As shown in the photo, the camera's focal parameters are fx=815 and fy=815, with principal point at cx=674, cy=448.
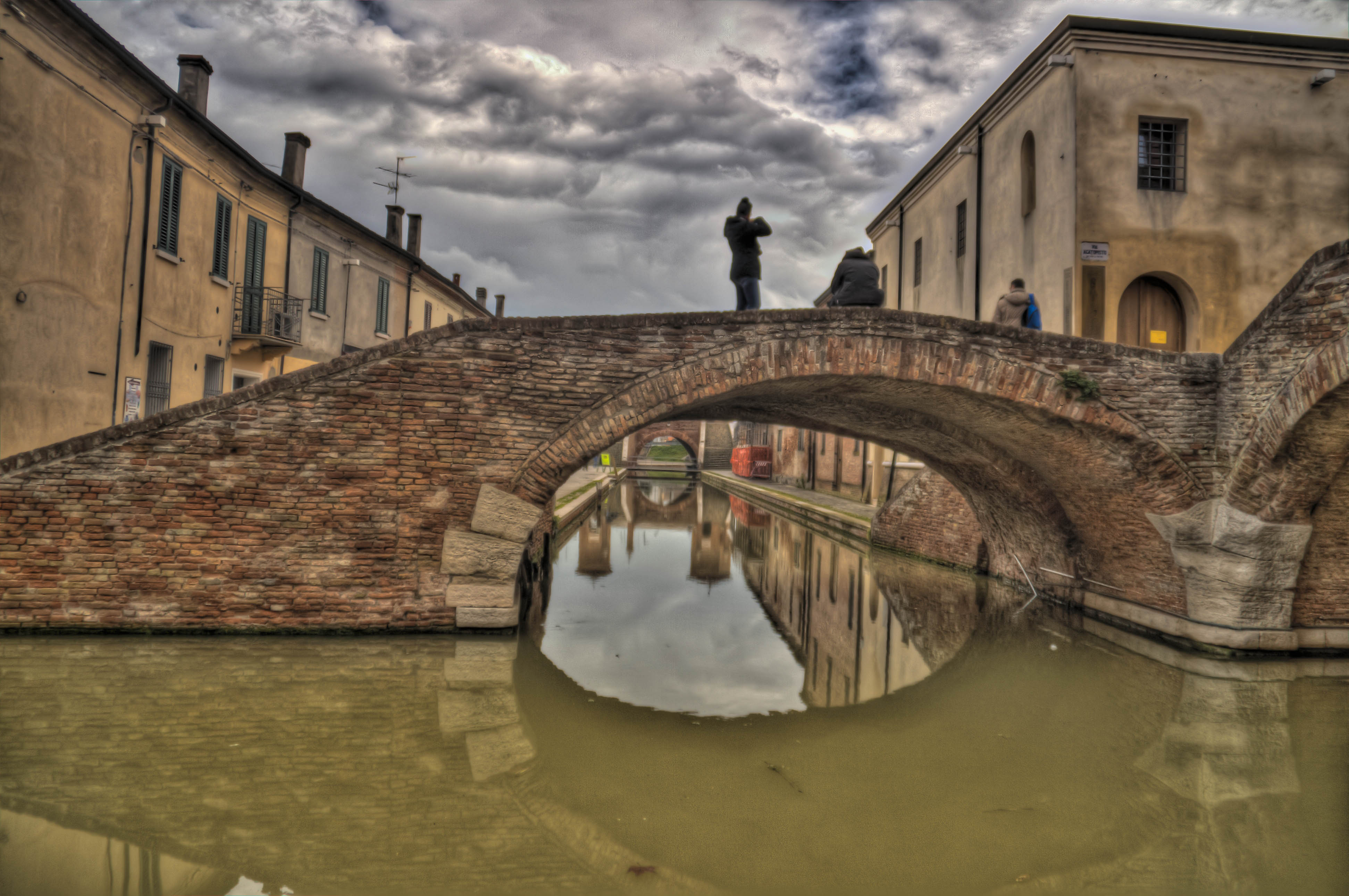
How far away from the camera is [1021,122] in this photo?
12.6m

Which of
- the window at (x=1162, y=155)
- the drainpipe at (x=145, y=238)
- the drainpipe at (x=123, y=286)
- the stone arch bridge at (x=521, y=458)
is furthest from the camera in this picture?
the window at (x=1162, y=155)

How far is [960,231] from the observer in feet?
50.5

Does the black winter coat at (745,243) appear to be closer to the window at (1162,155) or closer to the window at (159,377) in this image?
the window at (1162,155)

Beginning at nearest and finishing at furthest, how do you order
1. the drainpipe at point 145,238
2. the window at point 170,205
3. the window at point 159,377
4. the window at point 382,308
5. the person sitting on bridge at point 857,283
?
the person sitting on bridge at point 857,283 < the drainpipe at point 145,238 < the window at point 170,205 < the window at point 159,377 < the window at point 382,308

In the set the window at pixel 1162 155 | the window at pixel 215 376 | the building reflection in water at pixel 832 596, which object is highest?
the window at pixel 1162 155

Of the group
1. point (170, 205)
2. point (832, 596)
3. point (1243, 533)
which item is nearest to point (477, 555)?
point (832, 596)

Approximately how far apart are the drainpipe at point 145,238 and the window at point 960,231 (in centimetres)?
1311

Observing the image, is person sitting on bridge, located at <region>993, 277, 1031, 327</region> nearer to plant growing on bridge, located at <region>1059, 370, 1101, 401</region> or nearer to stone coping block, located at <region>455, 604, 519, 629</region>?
plant growing on bridge, located at <region>1059, 370, 1101, 401</region>

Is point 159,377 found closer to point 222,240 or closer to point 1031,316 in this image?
point 222,240

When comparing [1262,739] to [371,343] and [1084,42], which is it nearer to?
[1084,42]

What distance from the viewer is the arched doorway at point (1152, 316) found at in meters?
11.3

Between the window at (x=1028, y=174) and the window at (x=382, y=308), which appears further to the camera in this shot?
the window at (x=382, y=308)

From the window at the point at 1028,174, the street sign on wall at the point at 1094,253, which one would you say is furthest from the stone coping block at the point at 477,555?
the window at the point at 1028,174

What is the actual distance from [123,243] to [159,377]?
2100 millimetres
